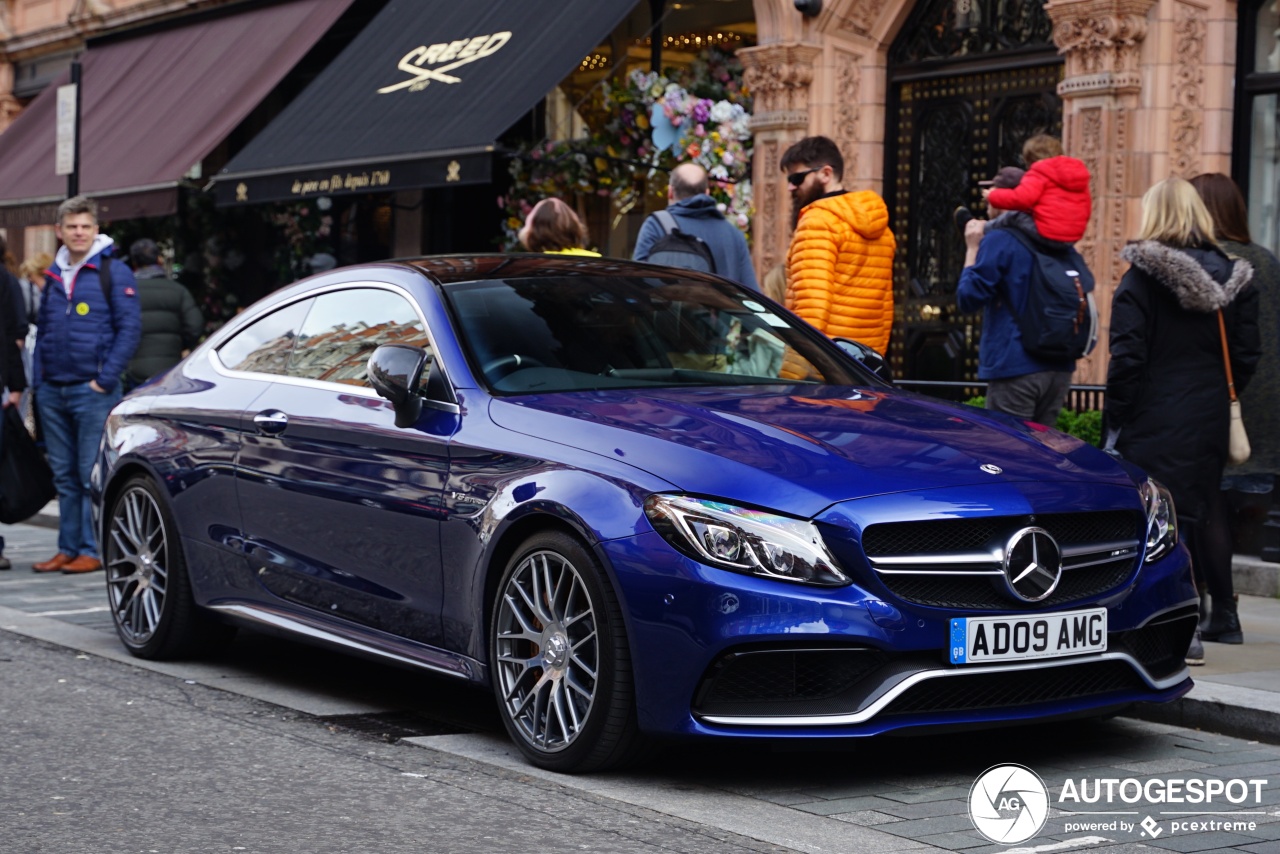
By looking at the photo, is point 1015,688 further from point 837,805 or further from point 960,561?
point 837,805

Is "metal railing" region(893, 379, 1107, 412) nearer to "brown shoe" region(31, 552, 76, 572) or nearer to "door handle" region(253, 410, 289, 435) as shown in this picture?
"door handle" region(253, 410, 289, 435)

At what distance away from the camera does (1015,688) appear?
5414mm

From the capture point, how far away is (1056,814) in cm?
513

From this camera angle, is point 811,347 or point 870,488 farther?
point 811,347

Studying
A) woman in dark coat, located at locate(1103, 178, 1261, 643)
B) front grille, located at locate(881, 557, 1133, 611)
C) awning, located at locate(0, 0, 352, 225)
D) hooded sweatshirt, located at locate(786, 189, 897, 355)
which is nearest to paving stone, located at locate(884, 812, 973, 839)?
front grille, located at locate(881, 557, 1133, 611)

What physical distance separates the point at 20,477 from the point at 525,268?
5.03 metres

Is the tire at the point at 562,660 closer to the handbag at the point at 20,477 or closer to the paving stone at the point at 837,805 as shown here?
the paving stone at the point at 837,805

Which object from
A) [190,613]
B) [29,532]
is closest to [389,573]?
[190,613]

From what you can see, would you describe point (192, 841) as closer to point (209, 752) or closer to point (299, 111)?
point (209, 752)

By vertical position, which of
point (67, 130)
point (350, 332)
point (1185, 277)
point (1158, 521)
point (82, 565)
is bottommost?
point (82, 565)

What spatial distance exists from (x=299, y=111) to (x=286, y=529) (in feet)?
34.0

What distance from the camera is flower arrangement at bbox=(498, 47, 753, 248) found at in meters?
14.5

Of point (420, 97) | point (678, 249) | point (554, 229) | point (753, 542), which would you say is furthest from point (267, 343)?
point (420, 97)

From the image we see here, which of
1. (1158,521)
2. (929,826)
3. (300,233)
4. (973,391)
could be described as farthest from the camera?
(300,233)
